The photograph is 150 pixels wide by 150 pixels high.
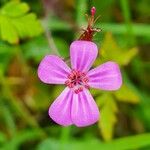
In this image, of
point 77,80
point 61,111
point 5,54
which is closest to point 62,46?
point 5,54

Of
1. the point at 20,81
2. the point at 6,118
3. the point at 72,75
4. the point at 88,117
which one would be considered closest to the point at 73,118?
the point at 88,117

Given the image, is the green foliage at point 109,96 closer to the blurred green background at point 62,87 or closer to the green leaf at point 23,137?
the blurred green background at point 62,87

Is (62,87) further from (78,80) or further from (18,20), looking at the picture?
(78,80)

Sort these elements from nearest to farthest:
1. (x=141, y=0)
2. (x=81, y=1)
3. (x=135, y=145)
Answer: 1. (x=135, y=145)
2. (x=81, y=1)
3. (x=141, y=0)

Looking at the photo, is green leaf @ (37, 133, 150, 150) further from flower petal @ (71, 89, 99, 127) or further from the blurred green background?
flower petal @ (71, 89, 99, 127)

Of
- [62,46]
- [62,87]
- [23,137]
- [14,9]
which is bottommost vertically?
[23,137]

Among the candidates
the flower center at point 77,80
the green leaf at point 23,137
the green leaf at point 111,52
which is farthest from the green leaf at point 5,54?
the flower center at point 77,80

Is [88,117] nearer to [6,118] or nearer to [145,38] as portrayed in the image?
[6,118]
